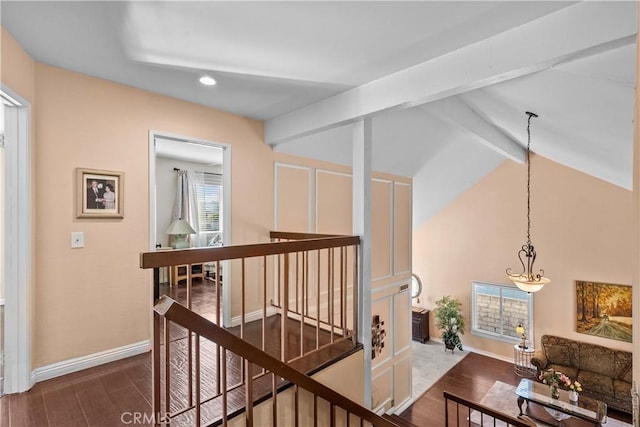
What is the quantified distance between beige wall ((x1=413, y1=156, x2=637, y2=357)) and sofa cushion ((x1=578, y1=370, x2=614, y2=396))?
2.62 feet

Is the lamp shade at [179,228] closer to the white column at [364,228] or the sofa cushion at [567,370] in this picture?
the white column at [364,228]

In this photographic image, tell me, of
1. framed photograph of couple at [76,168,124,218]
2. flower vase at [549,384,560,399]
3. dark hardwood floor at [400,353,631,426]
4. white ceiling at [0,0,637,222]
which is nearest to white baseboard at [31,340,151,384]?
framed photograph of couple at [76,168,124,218]

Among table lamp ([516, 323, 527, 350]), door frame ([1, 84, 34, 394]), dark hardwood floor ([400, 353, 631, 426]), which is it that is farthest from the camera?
table lamp ([516, 323, 527, 350])

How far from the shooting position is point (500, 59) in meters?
1.88

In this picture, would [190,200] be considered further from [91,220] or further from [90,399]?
[90,399]

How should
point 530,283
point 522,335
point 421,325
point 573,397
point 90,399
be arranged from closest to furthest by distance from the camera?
point 90,399 < point 530,283 < point 573,397 < point 522,335 < point 421,325

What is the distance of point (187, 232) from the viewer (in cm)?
558

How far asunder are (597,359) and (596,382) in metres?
0.51

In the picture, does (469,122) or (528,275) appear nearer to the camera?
(469,122)

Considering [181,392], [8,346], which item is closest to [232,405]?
[181,392]

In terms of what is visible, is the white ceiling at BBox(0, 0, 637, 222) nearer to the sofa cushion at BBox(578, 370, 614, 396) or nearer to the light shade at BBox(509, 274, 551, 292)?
the light shade at BBox(509, 274, 551, 292)

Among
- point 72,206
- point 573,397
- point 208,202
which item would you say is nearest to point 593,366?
point 573,397

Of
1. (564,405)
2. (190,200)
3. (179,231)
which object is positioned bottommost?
(564,405)

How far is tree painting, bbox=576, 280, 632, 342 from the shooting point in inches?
231
